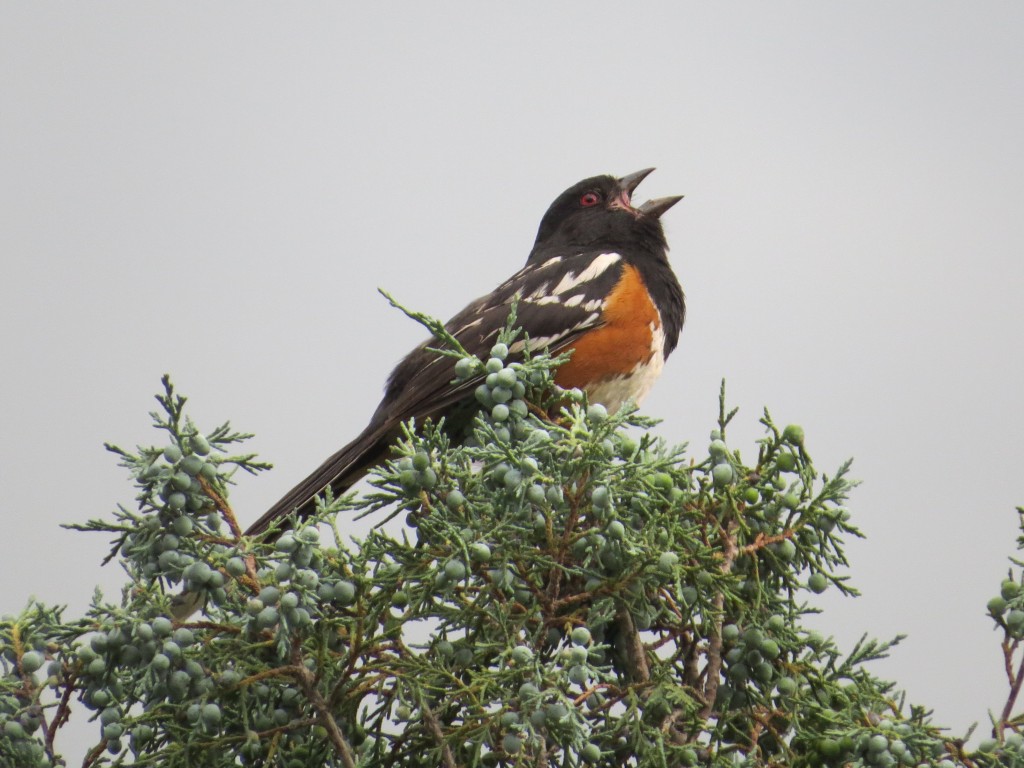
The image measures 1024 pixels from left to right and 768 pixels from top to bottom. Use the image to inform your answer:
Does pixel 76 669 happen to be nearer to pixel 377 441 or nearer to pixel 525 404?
pixel 525 404

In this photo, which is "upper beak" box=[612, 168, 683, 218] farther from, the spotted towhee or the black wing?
the black wing

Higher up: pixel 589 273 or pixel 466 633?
pixel 589 273

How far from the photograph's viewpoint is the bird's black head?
2.93 metres

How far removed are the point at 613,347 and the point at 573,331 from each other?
9 centimetres

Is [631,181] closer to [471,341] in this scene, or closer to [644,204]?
[644,204]

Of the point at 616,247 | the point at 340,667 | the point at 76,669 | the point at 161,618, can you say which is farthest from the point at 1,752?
the point at 616,247

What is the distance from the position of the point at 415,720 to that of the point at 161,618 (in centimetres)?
33

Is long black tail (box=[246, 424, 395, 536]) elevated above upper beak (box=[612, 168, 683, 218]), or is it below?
below

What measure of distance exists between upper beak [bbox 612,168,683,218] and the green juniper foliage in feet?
5.01

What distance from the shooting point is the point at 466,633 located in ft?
4.79

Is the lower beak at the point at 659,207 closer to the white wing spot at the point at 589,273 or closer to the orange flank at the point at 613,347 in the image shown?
the white wing spot at the point at 589,273

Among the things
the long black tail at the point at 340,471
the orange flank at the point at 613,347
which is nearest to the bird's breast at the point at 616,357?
the orange flank at the point at 613,347

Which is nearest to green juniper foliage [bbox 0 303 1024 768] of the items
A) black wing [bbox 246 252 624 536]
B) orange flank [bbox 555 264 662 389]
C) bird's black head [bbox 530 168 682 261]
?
black wing [bbox 246 252 624 536]

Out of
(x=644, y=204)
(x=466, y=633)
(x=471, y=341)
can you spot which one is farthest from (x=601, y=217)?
(x=466, y=633)
